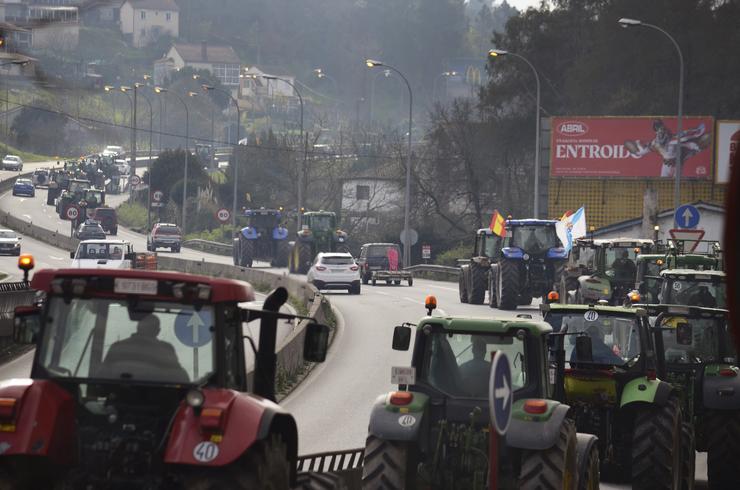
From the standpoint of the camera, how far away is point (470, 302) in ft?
146

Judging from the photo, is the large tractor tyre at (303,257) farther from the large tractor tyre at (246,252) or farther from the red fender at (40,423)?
the red fender at (40,423)

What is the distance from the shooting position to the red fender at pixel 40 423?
7.92 m

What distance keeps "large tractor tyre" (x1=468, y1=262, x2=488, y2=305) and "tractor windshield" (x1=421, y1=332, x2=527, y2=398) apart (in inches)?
1271

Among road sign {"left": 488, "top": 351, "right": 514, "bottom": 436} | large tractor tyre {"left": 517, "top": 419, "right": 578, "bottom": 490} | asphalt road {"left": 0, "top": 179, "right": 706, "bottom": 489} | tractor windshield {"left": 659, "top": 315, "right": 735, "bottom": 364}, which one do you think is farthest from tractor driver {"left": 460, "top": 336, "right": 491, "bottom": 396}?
tractor windshield {"left": 659, "top": 315, "right": 735, "bottom": 364}

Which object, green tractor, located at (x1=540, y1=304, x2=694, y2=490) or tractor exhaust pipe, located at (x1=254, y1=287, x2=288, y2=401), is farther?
green tractor, located at (x1=540, y1=304, x2=694, y2=490)

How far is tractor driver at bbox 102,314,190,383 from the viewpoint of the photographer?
8.38 meters

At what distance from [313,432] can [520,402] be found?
1013 cm

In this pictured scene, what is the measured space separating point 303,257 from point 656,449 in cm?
5006

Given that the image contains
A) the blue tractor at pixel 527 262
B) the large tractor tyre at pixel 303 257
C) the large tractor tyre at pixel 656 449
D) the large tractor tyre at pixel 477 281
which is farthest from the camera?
the large tractor tyre at pixel 303 257

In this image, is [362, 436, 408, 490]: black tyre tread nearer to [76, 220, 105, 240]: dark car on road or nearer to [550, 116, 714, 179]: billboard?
[550, 116, 714, 179]: billboard

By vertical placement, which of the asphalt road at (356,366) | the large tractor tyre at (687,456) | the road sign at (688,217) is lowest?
the asphalt road at (356,366)

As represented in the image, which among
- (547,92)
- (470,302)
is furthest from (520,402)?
(547,92)

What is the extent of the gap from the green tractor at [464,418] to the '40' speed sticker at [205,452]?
2769mm

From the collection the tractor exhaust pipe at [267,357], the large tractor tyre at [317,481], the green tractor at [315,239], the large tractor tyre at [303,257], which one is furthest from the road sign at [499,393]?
the large tractor tyre at [303,257]
